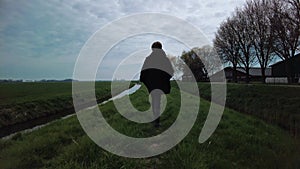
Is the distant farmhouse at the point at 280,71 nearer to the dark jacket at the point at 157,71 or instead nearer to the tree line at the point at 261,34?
the tree line at the point at 261,34

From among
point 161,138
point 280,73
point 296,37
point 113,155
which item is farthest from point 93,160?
point 280,73

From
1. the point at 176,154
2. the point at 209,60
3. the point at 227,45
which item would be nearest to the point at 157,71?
the point at 176,154

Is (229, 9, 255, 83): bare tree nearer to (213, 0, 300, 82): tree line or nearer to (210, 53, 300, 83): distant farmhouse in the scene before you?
(213, 0, 300, 82): tree line

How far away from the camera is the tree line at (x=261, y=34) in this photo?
992 inches

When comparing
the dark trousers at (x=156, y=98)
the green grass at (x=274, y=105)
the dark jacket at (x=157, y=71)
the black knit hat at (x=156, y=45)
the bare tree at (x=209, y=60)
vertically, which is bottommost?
the green grass at (x=274, y=105)

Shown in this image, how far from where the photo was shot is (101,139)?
545cm

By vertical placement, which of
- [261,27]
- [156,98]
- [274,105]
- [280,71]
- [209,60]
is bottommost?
[274,105]

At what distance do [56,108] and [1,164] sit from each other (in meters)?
16.4

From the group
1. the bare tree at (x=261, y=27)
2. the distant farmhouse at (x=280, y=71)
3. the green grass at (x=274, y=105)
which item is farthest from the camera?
the distant farmhouse at (x=280, y=71)

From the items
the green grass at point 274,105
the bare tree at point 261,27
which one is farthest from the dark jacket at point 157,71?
the bare tree at point 261,27

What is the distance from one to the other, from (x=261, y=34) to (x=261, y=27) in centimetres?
104

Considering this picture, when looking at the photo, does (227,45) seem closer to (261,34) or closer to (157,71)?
(261,34)

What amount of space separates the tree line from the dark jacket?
23.2m

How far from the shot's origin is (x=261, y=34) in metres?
31.6
